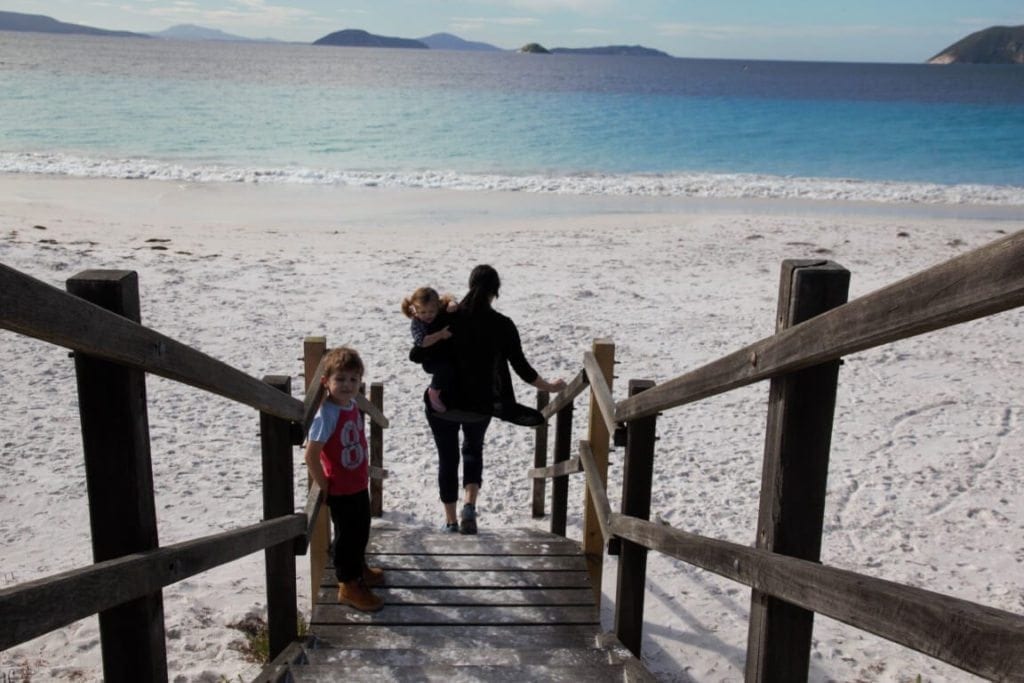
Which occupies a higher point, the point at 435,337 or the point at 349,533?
the point at 435,337

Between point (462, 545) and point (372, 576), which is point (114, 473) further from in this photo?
point (462, 545)

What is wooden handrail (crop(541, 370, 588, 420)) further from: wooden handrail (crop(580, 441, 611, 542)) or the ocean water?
the ocean water

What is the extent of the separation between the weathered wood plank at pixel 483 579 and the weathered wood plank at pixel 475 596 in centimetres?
4

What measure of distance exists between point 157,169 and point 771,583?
1154 inches

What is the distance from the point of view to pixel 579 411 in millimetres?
8969

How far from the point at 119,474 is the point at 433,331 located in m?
3.11

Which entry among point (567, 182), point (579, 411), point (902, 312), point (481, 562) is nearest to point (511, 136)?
point (567, 182)

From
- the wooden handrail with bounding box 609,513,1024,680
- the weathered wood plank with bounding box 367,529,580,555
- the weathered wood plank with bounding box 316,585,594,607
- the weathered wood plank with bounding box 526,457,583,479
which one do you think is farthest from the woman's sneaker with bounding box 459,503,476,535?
the wooden handrail with bounding box 609,513,1024,680

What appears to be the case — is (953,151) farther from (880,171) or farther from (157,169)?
(157,169)

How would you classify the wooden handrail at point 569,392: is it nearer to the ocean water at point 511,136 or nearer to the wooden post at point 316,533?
the wooden post at point 316,533

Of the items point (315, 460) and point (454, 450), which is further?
point (454, 450)

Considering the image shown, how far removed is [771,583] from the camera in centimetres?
223

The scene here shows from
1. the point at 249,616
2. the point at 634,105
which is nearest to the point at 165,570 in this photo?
the point at 249,616

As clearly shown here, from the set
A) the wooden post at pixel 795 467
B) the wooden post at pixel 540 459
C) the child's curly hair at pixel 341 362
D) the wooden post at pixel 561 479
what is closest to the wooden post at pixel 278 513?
the child's curly hair at pixel 341 362
